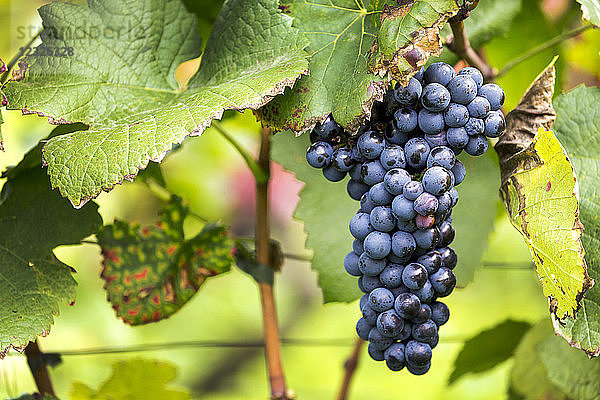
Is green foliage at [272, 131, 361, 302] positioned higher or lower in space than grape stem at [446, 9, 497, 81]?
lower

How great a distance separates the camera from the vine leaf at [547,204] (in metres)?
0.48

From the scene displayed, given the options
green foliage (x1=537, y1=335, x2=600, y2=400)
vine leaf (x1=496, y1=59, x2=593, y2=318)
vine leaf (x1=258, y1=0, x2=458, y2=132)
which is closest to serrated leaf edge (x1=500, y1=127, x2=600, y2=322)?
A: vine leaf (x1=496, y1=59, x2=593, y2=318)

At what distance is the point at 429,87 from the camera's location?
49cm

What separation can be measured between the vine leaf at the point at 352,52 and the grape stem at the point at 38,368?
0.38 meters

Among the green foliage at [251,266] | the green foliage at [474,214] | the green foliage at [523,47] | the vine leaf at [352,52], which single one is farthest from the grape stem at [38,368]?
the green foliage at [523,47]

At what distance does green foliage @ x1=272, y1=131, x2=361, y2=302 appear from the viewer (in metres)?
0.70

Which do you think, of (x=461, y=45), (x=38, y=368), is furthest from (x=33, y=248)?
(x=461, y=45)

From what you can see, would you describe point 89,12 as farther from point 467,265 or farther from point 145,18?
point 467,265

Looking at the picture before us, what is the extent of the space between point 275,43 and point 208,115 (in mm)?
104

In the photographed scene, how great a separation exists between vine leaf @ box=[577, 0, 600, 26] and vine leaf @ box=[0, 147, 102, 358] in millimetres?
505

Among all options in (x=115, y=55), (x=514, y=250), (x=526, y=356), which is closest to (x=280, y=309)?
(x=514, y=250)

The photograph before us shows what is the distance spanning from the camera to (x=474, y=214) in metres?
0.75

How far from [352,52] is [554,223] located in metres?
0.23

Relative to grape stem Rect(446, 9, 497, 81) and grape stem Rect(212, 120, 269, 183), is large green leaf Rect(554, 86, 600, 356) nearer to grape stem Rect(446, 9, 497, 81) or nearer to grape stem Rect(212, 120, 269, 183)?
grape stem Rect(446, 9, 497, 81)
